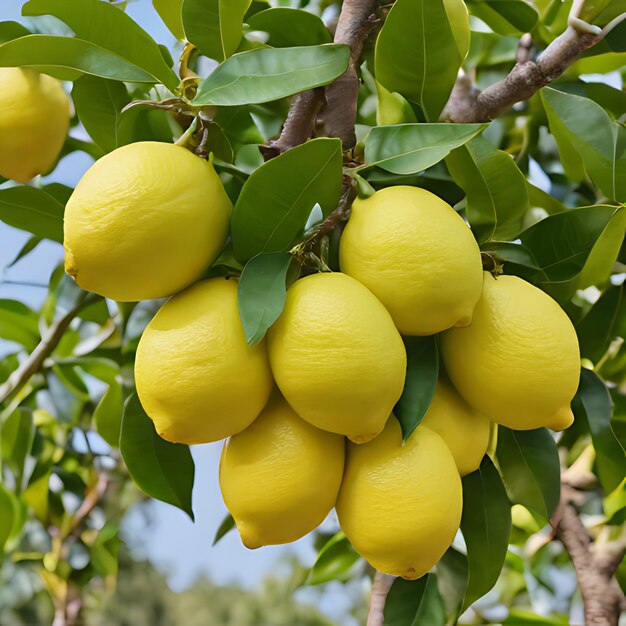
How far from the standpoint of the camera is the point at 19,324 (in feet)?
3.20

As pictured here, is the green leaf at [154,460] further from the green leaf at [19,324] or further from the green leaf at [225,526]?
the green leaf at [19,324]

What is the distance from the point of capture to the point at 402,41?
0.47 meters

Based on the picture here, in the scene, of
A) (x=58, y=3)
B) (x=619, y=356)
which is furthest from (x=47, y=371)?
(x=619, y=356)

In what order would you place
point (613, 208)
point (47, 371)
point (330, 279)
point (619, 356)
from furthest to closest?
point (47, 371), point (619, 356), point (613, 208), point (330, 279)

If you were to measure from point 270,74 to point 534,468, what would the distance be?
0.35m

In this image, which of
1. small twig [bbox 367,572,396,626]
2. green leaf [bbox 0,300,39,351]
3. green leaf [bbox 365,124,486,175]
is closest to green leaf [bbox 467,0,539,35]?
green leaf [bbox 365,124,486,175]

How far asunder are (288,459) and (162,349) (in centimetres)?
9

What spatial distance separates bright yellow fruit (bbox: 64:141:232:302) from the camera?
1.32 ft

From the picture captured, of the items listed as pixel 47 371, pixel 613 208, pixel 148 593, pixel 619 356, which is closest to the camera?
pixel 613 208

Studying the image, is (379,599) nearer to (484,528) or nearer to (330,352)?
Answer: (484,528)

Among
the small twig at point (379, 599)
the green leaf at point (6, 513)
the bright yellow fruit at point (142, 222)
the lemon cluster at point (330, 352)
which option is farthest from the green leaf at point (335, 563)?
the bright yellow fruit at point (142, 222)

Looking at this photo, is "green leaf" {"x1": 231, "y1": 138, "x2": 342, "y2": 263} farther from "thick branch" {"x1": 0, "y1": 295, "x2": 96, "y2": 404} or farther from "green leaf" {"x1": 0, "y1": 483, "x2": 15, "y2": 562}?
"green leaf" {"x1": 0, "y1": 483, "x2": 15, "y2": 562}

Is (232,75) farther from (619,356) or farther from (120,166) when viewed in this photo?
(619,356)

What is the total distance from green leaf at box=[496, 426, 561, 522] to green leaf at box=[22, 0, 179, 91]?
1.20 ft
